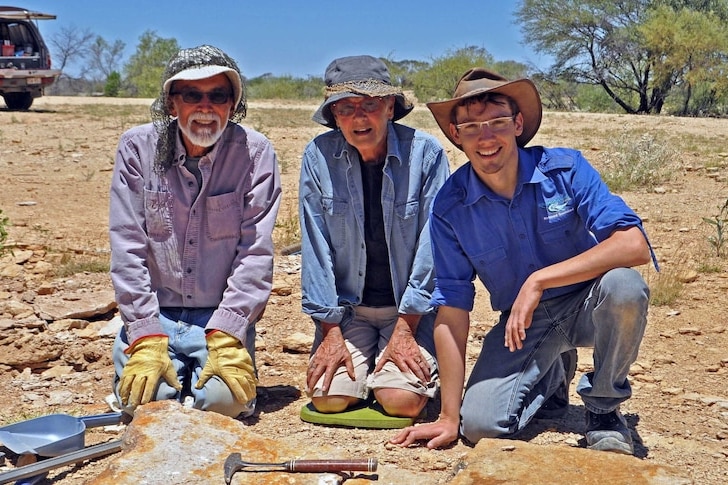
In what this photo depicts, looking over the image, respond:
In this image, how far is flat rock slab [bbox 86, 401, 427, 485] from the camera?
2551mm

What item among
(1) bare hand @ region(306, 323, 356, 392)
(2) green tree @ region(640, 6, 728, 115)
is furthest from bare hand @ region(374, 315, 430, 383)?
(2) green tree @ region(640, 6, 728, 115)

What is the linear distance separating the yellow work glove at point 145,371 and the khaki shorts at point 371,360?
577 mm

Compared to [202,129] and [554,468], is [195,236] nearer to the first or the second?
[202,129]

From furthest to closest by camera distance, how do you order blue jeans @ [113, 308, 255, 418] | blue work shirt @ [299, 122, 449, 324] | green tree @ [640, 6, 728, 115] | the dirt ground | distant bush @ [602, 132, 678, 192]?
green tree @ [640, 6, 728, 115], distant bush @ [602, 132, 678, 192], blue work shirt @ [299, 122, 449, 324], blue jeans @ [113, 308, 255, 418], the dirt ground

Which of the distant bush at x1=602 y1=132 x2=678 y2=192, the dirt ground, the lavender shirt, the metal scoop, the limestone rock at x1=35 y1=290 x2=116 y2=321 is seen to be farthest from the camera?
the distant bush at x1=602 y1=132 x2=678 y2=192

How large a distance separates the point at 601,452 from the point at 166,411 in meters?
1.47

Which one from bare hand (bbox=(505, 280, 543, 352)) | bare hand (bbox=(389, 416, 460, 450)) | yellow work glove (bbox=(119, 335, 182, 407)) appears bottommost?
bare hand (bbox=(389, 416, 460, 450))

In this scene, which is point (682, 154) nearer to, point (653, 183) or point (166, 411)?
point (653, 183)

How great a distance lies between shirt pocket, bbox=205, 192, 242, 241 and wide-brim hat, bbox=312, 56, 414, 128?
19.5 inches

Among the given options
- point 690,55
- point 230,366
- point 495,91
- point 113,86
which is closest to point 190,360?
point 230,366

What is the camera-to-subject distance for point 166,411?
2.95 metres

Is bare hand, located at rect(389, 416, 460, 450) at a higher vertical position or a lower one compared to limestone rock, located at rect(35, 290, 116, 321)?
lower

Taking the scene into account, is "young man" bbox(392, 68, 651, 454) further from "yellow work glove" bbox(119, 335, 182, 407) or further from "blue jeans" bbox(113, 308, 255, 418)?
"yellow work glove" bbox(119, 335, 182, 407)

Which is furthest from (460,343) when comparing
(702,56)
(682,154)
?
(702,56)
